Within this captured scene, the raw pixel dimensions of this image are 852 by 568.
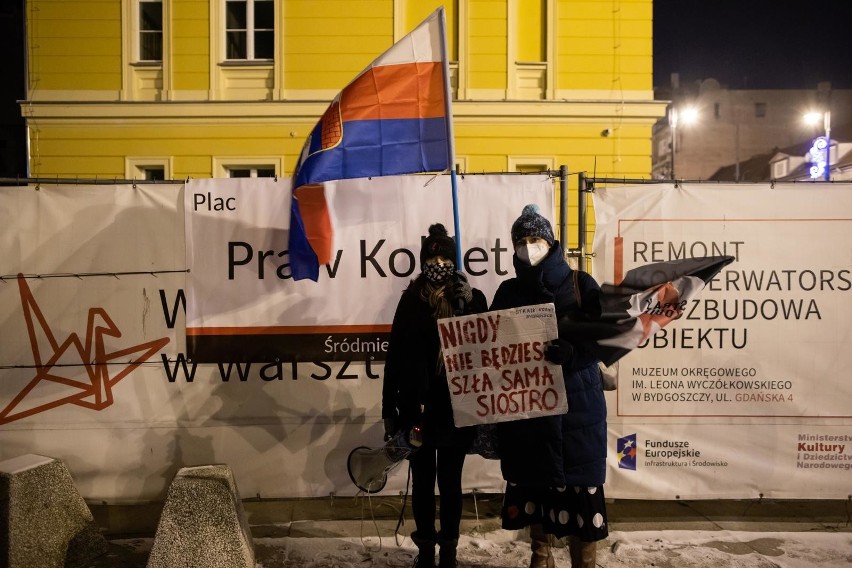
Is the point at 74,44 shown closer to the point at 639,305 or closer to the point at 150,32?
the point at 150,32

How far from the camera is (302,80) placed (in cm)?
1484

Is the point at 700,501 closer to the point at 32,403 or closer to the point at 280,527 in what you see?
the point at 280,527

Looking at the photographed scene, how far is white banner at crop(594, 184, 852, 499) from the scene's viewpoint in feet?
15.5

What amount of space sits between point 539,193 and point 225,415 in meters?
2.86

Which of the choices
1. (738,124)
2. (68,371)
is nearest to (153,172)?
(68,371)

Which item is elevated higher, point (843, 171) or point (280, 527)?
point (843, 171)

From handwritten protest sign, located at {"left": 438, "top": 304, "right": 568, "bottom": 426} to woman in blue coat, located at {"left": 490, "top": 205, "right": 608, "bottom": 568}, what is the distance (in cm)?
9

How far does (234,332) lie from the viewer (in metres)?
4.79

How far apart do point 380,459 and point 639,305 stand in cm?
180

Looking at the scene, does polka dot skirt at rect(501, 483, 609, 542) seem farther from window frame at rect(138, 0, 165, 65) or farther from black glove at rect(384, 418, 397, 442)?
window frame at rect(138, 0, 165, 65)

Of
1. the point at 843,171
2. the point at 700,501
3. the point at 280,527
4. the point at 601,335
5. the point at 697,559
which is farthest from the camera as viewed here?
the point at 843,171

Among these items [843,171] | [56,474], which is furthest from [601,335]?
[843,171]

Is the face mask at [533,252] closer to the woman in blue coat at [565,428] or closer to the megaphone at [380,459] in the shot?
the woman in blue coat at [565,428]

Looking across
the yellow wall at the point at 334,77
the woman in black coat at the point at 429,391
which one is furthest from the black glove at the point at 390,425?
the yellow wall at the point at 334,77
